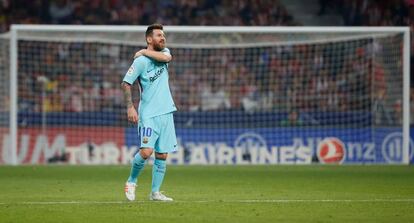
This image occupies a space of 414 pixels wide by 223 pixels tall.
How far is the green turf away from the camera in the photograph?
10.4 m

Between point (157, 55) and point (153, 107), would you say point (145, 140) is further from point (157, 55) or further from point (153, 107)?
point (157, 55)

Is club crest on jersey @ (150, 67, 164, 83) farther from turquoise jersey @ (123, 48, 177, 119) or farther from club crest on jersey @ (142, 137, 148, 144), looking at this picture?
club crest on jersey @ (142, 137, 148, 144)

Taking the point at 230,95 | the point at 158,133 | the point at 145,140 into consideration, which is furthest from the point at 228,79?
the point at 145,140

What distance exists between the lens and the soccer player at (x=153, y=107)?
479 inches

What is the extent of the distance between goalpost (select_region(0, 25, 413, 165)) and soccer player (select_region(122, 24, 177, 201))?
1000 centimetres

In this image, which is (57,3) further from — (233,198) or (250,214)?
(250,214)

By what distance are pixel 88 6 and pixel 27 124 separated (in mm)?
7293

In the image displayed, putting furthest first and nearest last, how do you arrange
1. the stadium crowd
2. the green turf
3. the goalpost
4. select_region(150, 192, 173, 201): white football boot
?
1. the stadium crowd
2. the goalpost
3. select_region(150, 192, 173, 201): white football boot
4. the green turf

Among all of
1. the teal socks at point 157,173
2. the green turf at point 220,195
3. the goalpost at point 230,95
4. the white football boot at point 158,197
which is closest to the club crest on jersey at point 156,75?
the teal socks at point 157,173

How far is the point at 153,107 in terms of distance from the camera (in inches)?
483

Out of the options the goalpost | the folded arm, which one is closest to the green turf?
the folded arm

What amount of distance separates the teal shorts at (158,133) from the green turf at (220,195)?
0.66 metres

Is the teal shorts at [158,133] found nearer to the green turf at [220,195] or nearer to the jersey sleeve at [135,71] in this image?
the jersey sleeve at [135,71]

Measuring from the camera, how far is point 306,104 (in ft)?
81.4
